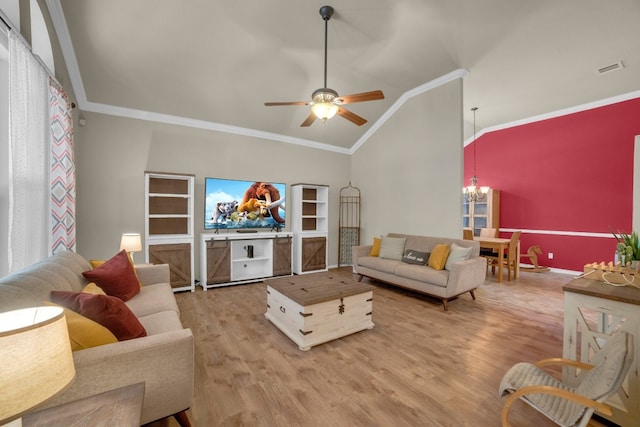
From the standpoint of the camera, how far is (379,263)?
4359mm

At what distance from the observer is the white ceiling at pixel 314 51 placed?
9.68ft

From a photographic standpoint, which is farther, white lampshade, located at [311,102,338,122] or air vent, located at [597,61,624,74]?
air vent, located at [597,61,624,74]

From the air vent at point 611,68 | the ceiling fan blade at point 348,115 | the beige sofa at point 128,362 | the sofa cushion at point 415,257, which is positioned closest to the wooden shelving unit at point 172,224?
the beige sofa at point 128,362

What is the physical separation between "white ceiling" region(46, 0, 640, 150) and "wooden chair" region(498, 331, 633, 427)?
345 centimetres

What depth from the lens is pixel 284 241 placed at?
5.20m

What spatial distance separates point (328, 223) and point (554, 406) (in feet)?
16.4

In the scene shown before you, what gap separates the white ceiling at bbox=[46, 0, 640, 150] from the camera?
2949mm

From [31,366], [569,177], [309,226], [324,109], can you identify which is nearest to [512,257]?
[569,177]

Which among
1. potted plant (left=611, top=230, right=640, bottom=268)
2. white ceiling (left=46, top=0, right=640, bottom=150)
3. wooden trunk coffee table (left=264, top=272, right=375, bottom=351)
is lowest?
wooden trunk coffee table (left=264, top=272, right=375, bottom=351)

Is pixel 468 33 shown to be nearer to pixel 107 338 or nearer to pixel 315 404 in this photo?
pixel 315 404

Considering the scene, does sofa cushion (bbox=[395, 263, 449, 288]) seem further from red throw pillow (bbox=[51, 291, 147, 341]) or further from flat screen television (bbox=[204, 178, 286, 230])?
red throw pillow (bbox=[51, 291, 147, 341])

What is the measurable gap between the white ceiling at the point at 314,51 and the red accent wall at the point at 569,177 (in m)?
0.60

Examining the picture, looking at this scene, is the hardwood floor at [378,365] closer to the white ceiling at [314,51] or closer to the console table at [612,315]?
the console table at [612,315]

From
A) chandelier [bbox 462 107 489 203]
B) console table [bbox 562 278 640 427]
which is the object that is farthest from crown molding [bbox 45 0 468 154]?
console table [bbox 562 278 640 427]
